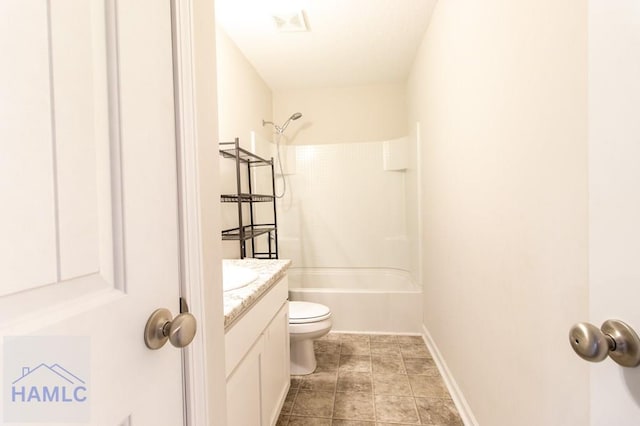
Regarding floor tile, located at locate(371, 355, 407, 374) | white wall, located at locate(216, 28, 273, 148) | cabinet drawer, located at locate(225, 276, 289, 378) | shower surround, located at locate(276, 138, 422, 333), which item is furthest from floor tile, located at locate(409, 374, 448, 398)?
white wall, located at locate(216, 28, 273, 148)

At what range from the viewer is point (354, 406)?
1674 millimetres

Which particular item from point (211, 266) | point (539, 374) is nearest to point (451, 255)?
point (539, 374)

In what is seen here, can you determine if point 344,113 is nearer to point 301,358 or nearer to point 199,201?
point 301,358

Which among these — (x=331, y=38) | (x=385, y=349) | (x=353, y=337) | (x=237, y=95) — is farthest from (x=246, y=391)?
(x=331, y=38)

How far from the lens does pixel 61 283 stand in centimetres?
37

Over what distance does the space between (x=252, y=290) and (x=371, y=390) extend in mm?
1205

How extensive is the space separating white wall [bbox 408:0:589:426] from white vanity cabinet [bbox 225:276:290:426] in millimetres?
961

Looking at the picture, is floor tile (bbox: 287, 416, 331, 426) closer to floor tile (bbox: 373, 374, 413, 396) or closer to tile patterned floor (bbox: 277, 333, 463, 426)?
tile patterned floor (bbox: 277, 333, 463, 426)

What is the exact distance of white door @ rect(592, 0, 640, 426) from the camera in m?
0.36

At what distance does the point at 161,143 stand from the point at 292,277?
2.95 metres

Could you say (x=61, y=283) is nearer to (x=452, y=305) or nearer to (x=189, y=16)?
(x=189, y=16)

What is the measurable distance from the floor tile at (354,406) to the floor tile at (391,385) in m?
0.09

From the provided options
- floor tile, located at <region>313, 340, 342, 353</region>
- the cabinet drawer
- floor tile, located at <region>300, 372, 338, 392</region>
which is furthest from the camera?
floor tile, located at <region>313, 340, 342, 353</region>

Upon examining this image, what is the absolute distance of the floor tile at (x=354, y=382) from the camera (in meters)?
1.83
